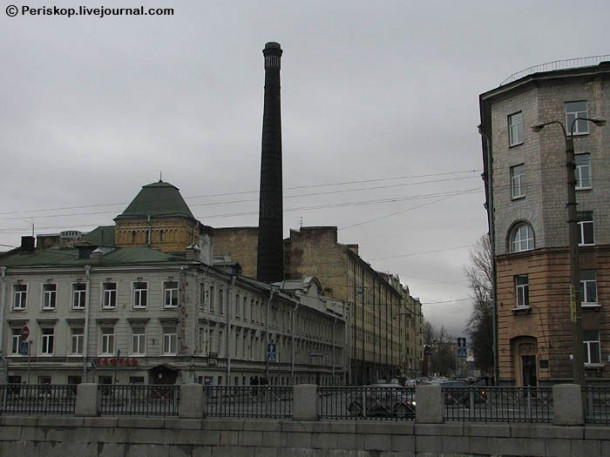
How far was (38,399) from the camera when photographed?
70.3 ft

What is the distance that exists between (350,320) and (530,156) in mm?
61328

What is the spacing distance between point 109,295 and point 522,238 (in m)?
24.7

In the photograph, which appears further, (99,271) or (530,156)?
(99,271)

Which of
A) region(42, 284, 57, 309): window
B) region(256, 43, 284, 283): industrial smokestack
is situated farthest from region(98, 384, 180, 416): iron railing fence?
region(256, 43, 284, 283): industrial smokestack

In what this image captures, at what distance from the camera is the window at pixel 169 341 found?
46312 mm

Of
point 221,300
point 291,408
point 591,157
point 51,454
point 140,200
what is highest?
point 140,200

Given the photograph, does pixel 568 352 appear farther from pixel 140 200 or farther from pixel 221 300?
pixel 140 200

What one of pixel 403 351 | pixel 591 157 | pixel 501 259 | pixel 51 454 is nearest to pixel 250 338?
pixel 501 259

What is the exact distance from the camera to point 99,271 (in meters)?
48.3

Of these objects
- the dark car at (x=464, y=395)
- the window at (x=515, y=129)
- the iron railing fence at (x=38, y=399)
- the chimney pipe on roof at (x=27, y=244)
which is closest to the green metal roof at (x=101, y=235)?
the chimney pipe on roof at (x=27, y=244)

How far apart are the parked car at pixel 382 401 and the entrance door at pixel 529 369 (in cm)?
2081

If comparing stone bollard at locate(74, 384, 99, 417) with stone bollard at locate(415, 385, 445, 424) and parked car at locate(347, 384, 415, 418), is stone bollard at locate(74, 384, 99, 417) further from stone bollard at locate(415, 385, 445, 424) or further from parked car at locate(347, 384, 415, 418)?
stone bollard at locate(415, 385, 445, 424)

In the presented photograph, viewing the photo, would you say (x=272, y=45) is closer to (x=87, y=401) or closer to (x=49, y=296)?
(x=49, y=296)

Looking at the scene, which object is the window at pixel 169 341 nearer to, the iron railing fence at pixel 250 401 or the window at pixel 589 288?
the window at pixel 589 288
